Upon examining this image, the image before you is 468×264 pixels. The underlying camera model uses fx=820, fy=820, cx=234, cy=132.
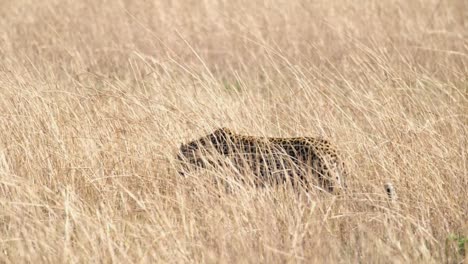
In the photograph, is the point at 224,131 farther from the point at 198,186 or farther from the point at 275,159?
the point at 198,186

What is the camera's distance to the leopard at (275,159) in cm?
449

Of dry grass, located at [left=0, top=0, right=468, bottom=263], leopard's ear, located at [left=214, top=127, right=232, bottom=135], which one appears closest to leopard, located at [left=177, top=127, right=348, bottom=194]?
leopard's ear, located at [left=214, top=127, right=232, bottom=135]

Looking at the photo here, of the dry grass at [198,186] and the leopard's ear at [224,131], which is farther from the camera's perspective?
the leopard's ear at [224,131]

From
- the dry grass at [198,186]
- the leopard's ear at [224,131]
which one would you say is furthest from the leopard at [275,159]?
the dry grass at [198,186]

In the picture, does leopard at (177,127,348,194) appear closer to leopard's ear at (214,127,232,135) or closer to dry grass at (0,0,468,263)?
leopard's ear at (214,127,232,135)

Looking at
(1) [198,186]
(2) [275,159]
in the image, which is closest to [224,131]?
(2) [275,159]

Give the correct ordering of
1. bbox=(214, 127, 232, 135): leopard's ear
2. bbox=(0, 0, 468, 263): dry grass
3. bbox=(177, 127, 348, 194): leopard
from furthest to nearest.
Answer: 1. bbox=(214, 127, 232, 135): leopard's ear
2. bbox=(177, 127, 348, 194): leopard
3. bbox=(0, 0, 468, 263): dry grass

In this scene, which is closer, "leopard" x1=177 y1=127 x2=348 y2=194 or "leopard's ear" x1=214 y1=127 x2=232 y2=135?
"leopard" x1=177 y1=127 x2=348 y2=194

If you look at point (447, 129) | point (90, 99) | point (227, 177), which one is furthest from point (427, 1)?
point (227, 177)

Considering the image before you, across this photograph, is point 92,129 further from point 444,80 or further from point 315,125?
point 444,80

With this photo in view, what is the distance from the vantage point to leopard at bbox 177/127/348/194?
4488 mm

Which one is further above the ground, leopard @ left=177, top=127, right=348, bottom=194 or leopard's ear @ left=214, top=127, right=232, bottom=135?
leopard's ear @ left=214, top=127, right=232, bottom=135

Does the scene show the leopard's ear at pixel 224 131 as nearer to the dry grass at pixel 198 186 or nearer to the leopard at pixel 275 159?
the leopard at pixel 275 159

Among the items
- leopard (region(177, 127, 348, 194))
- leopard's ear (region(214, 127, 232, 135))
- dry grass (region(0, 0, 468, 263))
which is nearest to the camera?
dry grass (region(0, 0, 468, 263))
